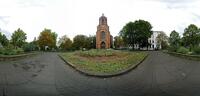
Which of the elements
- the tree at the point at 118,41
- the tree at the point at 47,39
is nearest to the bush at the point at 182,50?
the tree at the point at 118,41

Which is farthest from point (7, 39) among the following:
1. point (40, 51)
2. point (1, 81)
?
point (1, 81)

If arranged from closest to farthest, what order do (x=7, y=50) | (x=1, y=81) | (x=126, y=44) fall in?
(x=126, y=44)
(x=7, y=50)
(x=1, y=81)

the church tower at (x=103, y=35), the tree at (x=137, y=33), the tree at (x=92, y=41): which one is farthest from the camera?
the tree at (x=92, y=41)

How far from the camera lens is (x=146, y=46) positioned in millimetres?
2156

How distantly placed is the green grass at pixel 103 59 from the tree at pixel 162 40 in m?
0.29

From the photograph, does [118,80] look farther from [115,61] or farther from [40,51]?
[40,51]

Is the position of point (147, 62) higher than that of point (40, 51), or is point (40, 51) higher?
point (40, 51)

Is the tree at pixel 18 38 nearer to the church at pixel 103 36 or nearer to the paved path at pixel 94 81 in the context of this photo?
the paved path at pixel 94 81

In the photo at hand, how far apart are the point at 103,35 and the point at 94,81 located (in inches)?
21.0

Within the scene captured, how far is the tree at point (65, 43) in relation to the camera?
218cm

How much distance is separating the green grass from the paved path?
0.14 m

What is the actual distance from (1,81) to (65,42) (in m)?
1.00

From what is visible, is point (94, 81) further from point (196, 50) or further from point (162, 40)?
point (196, 50)

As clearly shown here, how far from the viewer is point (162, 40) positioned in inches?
91.0
